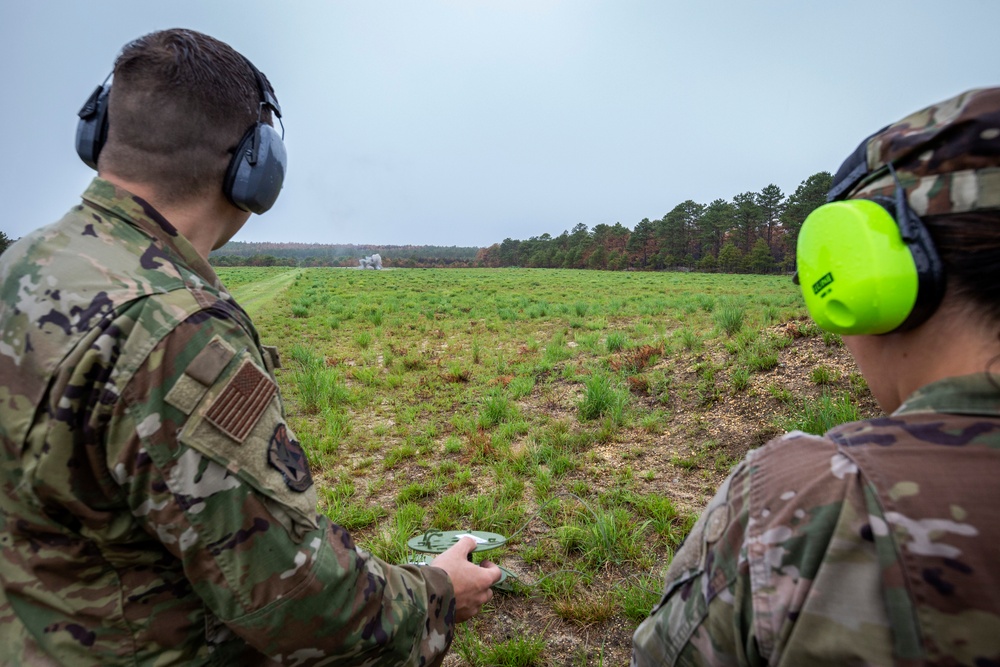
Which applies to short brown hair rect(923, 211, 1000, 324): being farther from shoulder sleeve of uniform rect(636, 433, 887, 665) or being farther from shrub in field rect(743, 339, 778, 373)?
shrub in field rect(743, 339, 778, 373)

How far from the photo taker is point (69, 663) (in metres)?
1.17

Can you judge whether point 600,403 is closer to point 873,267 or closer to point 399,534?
point 399,534

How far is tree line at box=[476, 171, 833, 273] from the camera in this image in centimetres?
5519

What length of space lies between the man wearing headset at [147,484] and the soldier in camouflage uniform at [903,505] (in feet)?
2.65

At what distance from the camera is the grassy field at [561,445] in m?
2.63

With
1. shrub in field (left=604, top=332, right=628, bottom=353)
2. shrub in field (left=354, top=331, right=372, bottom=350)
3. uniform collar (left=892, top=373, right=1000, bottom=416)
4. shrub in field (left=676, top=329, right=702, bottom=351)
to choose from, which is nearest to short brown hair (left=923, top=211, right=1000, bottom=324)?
uniform collar (left=892, top=373, right=1000, bottom=416)

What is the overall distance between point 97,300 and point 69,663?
81cm

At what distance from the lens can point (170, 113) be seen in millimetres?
1474

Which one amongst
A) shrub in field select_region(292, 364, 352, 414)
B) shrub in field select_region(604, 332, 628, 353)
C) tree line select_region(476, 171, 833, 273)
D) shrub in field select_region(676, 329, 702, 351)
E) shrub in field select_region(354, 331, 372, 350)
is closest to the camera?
shrub in field select_region(292, 364, 352, 414)

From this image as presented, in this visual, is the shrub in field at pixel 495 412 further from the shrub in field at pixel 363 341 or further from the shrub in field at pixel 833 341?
the shrub in field at pixel 363 341

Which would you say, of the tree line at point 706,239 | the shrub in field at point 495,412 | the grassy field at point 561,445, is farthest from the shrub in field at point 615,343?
the tree line at point 706,239

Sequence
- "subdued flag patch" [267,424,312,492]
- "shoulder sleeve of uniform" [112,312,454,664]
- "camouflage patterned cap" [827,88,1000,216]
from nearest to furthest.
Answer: "camouflage patterned cap" [827,88,1000,216] → "shoulder sleeve of uniform" [112,312,454,664] → "subdued flag patch" [267,424,312,492]

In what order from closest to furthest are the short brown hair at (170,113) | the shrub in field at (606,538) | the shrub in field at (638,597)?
1. the short brown hair at (170,113)
2. the shrub in field at (638,597)
3. the shrub in field at (606,538)

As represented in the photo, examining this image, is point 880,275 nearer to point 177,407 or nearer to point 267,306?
point 177,407
